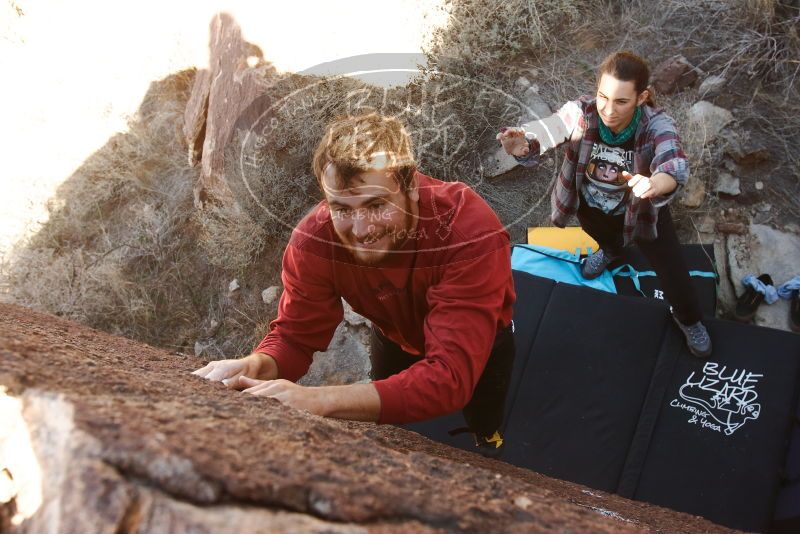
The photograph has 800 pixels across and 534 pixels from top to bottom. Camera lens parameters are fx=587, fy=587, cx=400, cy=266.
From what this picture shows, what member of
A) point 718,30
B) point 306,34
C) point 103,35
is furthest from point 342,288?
point 103,35

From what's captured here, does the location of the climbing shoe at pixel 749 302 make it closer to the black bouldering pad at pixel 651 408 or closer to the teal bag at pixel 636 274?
the teal bag at pixel 636 274

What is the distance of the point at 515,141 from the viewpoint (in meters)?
2.18

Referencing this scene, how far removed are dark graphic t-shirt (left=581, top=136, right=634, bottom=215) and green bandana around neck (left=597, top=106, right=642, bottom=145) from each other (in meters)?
0.02

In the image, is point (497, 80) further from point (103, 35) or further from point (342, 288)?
point (103, 35)

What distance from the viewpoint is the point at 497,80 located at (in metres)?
3.69

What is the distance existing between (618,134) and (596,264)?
984 millimetres

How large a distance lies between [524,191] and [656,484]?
172cm

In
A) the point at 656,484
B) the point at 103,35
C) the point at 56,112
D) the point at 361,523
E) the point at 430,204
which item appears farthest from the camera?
the point at 103,35

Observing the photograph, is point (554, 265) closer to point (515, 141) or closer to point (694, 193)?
point (694, 193)

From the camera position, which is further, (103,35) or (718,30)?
(103,35)

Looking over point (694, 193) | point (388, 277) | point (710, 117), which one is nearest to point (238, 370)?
point (388, 277)

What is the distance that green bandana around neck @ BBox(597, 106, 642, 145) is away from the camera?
209 centimetres

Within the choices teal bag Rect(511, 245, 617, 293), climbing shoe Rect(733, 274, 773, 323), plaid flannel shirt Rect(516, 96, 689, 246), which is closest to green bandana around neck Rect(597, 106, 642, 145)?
plaid flannel shirt Rect(516, 96, 689, 246)

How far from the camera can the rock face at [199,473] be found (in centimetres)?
63
